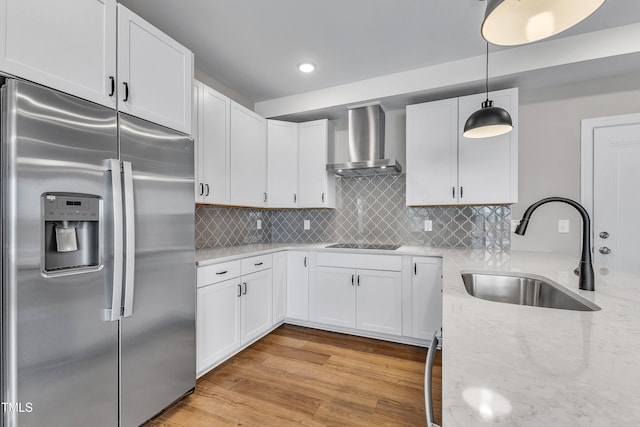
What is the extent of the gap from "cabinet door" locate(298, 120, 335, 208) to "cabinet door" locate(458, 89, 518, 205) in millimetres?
1373

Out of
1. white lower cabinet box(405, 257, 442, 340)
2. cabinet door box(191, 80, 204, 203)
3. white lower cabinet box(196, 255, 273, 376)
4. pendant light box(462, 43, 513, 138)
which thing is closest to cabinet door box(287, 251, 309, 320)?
white lower cabinet box(196, 255, 273, 376)

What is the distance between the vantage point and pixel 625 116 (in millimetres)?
2520

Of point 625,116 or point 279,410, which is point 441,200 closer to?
point 625,116

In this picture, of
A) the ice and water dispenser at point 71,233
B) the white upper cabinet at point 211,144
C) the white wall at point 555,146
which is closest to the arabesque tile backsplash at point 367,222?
the white wall at point 555,146

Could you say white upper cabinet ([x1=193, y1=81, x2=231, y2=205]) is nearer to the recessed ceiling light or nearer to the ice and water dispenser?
the recessed ceiling light

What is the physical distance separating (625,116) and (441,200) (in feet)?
5.32

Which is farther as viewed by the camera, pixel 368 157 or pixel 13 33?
pixel 368 157

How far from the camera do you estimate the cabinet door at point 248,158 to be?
2.86 metres

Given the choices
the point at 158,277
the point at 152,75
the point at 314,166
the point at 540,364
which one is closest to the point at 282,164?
the point at 314,166

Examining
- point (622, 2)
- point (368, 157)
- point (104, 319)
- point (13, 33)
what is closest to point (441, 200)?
point (368, 157)

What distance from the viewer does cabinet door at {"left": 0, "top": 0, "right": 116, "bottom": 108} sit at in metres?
1.19

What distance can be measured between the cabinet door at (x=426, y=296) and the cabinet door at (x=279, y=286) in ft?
4.29

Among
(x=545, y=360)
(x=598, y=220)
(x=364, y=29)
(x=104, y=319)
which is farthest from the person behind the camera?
(x=598, y=220)

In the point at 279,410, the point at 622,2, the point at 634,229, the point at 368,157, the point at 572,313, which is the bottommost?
the point at 279,410
